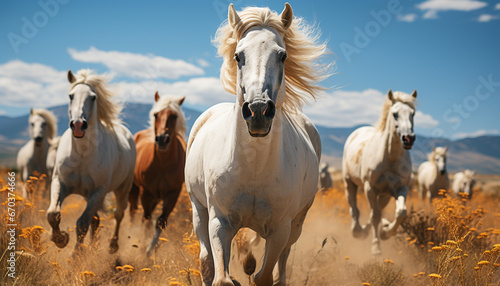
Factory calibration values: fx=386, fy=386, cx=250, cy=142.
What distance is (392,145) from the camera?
714cm

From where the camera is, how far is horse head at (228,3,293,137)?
236 centimetres

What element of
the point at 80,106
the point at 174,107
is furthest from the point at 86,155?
the point at 174,107

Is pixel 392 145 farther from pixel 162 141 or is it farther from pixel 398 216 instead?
pixel 162 141

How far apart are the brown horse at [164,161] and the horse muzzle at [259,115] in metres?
4.52

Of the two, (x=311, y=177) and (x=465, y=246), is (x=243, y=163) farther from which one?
(x=465, y=246)

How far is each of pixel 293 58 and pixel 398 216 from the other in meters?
4.21

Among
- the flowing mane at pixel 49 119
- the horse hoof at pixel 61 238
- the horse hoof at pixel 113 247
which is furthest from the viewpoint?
the flowing mane at pixel 49 119

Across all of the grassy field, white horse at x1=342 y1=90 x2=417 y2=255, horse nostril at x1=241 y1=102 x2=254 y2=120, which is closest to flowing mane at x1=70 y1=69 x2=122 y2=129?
the grassy field

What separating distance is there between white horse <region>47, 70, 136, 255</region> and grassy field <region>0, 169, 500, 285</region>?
237 millimetres

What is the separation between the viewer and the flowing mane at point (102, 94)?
5863mm

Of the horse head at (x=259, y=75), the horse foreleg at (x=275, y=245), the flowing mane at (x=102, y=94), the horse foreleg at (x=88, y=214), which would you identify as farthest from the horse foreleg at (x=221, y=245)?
the flowing mane at (x=102, y=94)

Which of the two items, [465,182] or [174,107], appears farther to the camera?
[465,182]

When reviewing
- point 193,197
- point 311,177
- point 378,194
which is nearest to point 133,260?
point 193,197

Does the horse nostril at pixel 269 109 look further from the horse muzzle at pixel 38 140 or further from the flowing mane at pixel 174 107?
the horse muzzle at pixel 38 140
